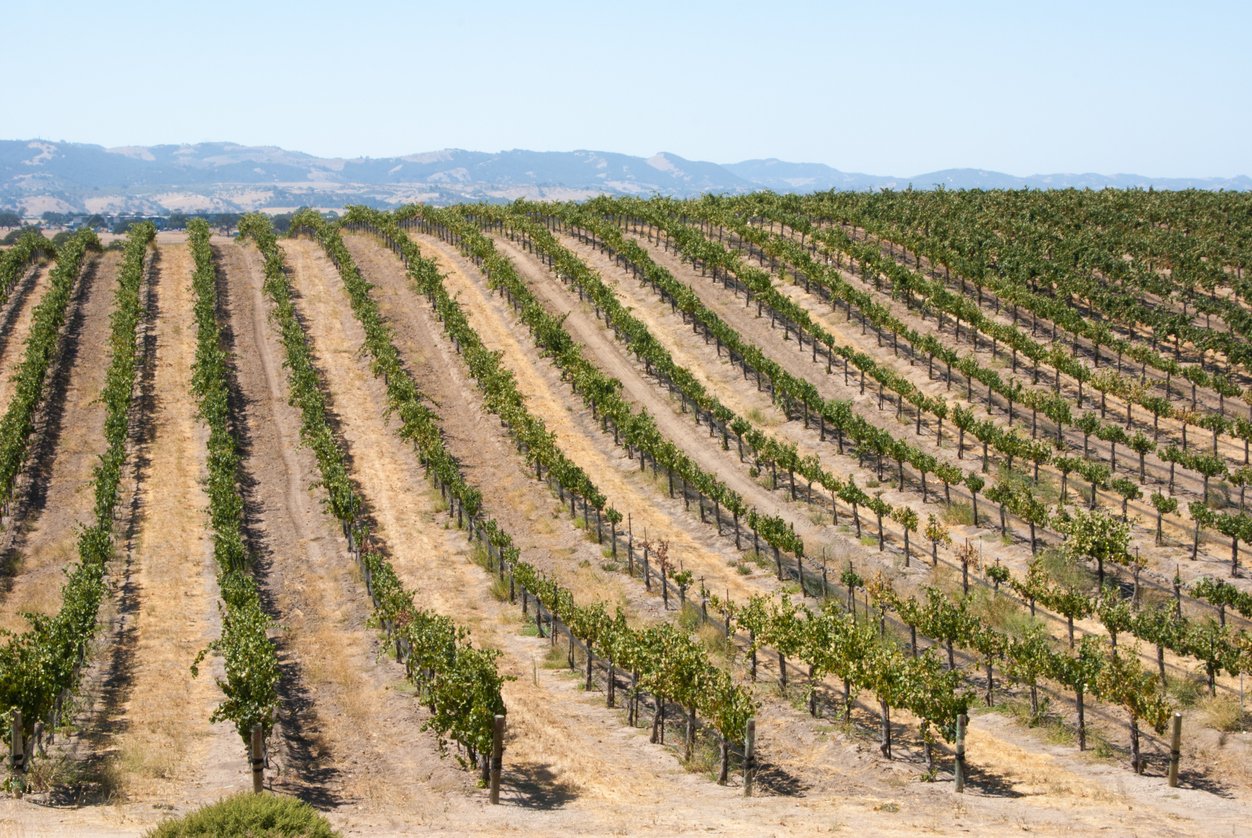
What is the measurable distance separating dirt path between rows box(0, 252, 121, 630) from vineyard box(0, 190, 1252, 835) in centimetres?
29

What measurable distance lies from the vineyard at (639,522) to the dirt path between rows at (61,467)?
29 centimetres

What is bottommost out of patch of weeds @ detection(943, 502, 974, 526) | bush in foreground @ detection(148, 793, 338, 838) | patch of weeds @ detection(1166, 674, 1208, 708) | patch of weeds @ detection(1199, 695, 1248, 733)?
patch of weeds @ detection(1166, 674, 1208, 708)

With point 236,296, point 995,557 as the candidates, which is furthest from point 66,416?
point 995,557

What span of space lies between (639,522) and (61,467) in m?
31.8

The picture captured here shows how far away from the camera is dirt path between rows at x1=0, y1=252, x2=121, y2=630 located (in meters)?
47.8

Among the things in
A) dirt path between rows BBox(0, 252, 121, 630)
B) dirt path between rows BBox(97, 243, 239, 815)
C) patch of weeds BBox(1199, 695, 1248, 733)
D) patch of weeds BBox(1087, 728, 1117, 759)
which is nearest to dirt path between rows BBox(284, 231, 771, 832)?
dirt path between rows BBox(97, 243, 239, 815)

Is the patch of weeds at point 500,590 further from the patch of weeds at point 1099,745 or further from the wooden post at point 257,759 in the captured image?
the patch of weeds at point 1099,745

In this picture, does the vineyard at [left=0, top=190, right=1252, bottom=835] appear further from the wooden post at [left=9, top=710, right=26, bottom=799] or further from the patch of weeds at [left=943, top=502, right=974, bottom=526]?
the patch of weeds at [left=943, top=502, right=974, bottom=526]

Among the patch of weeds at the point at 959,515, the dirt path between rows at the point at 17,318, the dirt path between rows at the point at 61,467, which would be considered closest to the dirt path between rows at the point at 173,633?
the dirt path between rows at the point at 61,467

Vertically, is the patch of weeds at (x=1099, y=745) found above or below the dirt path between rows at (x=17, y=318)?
below

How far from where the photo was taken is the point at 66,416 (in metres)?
67.4

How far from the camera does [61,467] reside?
199 ft

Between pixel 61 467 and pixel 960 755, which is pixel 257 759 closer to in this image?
pixel 960 755

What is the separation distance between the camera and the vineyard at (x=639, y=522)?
30578 millimetres
